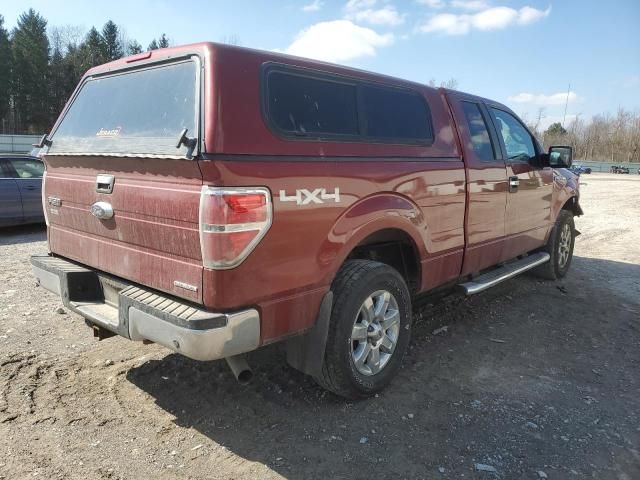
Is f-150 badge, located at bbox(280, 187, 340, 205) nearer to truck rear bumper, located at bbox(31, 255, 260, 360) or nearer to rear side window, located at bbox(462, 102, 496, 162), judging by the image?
truck rear bumper, located at bbox(31, 255, 260, 360)

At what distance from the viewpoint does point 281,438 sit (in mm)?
2945

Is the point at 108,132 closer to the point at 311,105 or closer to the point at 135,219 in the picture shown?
the point at 135,219

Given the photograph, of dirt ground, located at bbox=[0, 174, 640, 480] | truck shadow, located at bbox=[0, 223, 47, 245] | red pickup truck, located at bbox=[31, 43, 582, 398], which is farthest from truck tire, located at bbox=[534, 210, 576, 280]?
truck shadow, located at bbox=[0, 223, 47, 245]

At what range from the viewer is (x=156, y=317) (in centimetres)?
261

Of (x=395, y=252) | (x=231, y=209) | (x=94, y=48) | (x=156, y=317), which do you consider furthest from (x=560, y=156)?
(x=94, y=48)

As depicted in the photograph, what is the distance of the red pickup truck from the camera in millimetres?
2518

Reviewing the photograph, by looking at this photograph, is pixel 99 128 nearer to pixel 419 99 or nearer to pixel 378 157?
pixel 378 157

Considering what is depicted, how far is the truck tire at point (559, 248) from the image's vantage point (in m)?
6.16

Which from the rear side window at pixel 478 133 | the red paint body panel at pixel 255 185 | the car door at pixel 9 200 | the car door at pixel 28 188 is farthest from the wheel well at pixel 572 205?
the car door at pixel 9 200

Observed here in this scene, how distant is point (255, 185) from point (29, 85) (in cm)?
6180

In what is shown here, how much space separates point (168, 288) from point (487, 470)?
77.4 inches

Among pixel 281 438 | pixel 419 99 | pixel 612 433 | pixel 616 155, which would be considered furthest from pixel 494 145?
pixel 616 155

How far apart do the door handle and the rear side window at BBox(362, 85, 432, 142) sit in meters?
1.35

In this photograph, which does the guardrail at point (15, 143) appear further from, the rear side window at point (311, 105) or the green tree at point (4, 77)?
the rear side window at point (311, 105)
